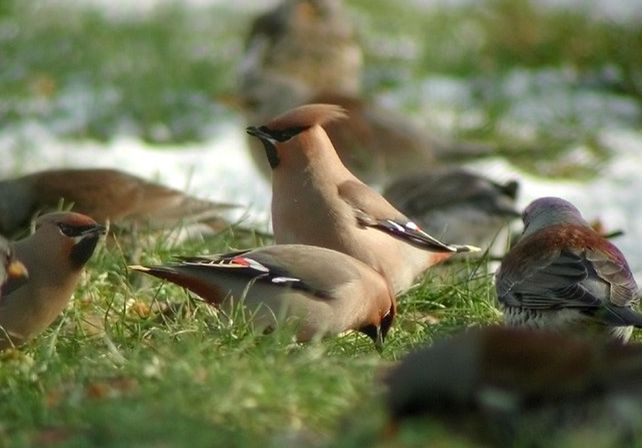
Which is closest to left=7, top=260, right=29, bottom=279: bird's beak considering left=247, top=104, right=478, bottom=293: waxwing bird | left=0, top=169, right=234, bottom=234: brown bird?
left=247, top=104, right=478, bottom=293: waxwing bird

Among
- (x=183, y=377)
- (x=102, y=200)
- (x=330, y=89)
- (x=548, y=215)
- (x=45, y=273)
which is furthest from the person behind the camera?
(x=330, y=89)

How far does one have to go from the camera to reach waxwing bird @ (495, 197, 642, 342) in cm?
649

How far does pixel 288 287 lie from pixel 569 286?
Result: 4.02ft

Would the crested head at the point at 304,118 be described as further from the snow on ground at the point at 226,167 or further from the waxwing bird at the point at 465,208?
the snow on ground at the point at 226,167

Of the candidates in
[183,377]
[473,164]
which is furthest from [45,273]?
[473,164]

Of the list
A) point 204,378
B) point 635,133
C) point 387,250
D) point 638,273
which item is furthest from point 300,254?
point 635,133

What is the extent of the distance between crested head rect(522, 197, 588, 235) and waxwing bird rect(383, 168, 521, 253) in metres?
2.52

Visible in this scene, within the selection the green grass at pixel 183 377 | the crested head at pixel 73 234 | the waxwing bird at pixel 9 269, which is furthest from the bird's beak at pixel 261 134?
the waxwing bird at pixel 9 269

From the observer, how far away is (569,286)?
Result: 6.56 metres

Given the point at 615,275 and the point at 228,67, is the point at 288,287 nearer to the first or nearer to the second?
the point at 615,275

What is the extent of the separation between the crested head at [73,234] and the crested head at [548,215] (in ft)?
6.93

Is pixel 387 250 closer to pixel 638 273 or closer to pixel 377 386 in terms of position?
pixel 377 386

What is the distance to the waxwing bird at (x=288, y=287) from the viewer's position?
620 centimetres

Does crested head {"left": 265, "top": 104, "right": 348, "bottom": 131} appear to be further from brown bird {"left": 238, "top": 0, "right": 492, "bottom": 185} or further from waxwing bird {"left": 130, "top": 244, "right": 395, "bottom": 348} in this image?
brown bird {"left": 238, "top": 0, "right": 492, "bottom": 185}
